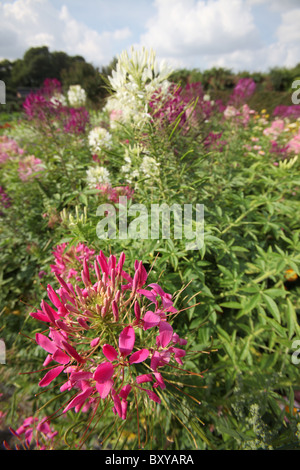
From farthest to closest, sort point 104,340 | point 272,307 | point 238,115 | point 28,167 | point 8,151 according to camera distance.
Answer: point 238,115 → point 8,151 → point 28,167 → point 272,307 → point 104,340

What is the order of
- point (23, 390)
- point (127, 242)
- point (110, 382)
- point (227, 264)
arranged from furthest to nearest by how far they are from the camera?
point (227, 264) < point (23, 390) < point (127, 242) < point (110, 382)

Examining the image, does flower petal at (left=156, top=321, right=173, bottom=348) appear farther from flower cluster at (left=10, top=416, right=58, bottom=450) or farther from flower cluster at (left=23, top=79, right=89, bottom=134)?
flower cluster at (left=23, top=79, right=89, bottom=134)

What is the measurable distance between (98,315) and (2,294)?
1.83 metres

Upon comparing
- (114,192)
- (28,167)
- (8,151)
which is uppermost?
(8,151)

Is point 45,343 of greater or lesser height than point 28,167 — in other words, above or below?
below

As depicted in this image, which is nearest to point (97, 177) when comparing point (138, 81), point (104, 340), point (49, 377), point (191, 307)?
point (138, 81)

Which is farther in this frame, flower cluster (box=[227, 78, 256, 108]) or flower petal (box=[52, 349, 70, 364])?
flower cluster (box=[227, 78, 256, 108])

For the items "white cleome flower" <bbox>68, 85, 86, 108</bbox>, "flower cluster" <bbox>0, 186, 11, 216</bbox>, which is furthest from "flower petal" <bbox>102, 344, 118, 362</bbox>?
"white cleome flower" <bbox>68, 85, 86, 108</bbox>

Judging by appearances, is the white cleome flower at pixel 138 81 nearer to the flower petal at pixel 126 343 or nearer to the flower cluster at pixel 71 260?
the flower cluster at pixel 71 260

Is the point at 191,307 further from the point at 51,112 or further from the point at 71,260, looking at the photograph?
the point at 51,112

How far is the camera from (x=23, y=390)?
5.34 feet

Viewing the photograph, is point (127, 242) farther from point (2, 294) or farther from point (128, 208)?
point (2, 294)
